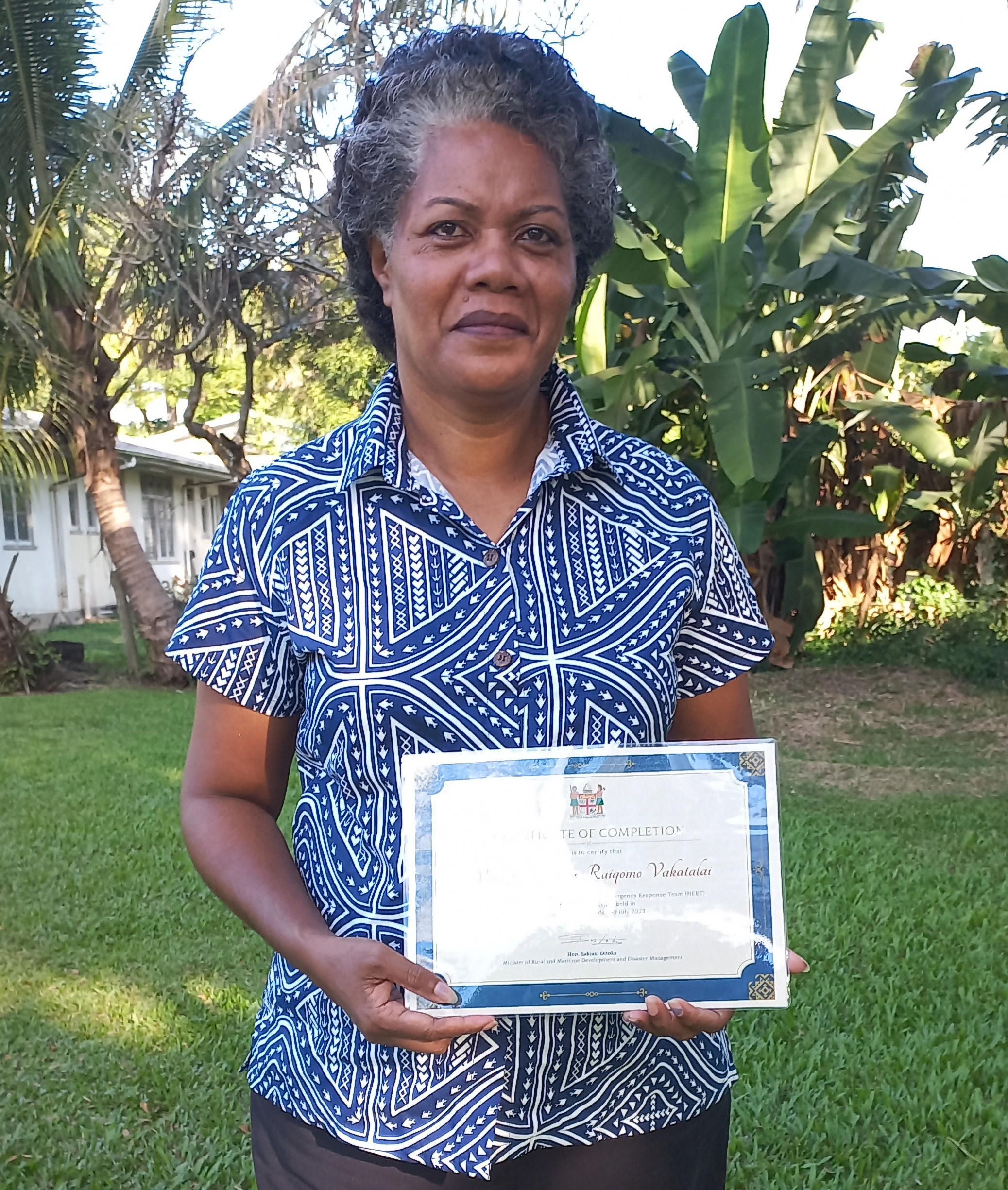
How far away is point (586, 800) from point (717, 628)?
351 millimetres

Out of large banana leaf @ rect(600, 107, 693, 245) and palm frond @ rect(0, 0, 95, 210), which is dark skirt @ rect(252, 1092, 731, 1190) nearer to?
large banana leaf @ rect(600, 107, 693, 245)

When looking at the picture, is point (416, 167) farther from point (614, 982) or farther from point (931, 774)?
point (931, 774)

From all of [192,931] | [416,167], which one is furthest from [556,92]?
[192,931]

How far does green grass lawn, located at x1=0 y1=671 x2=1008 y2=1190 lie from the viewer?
10.1 ft

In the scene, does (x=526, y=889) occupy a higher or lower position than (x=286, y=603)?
lower

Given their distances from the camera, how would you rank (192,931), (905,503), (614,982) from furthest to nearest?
(905,503), (192,931), (614,982)

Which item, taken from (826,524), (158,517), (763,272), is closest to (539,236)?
(763,272)

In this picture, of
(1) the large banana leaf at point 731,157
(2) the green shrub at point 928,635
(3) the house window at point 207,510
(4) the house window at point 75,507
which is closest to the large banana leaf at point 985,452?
(2) the green shrub at point 928,635

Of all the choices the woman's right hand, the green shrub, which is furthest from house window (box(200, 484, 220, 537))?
the woman's right hand

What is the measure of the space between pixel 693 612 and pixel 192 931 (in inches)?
146

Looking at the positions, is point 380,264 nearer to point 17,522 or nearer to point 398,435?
point 398,435

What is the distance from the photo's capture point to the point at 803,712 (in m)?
8.23

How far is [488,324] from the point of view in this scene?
4.49 feet

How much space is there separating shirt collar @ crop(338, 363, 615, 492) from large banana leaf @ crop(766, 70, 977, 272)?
6.11 meters
